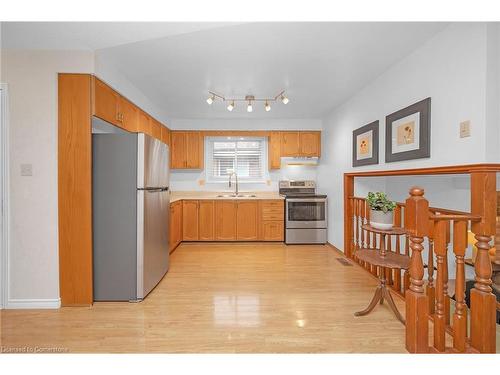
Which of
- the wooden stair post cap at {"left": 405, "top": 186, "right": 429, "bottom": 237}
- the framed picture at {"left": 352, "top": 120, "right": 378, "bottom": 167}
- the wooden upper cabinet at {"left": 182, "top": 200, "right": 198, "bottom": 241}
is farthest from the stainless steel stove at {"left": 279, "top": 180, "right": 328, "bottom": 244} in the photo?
the wooden stair post cap at {"left": 405, "top": 186, "right": 429, "bottom": 237}

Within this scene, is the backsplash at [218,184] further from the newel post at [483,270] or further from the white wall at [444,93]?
the newel post at [483,270]

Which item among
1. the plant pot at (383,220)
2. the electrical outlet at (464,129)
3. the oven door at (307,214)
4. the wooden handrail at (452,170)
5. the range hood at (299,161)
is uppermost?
the range hood at (299,161)

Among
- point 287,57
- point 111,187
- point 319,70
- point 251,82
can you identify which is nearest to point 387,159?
point 319,70

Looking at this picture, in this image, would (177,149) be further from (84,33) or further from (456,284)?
(456,284)

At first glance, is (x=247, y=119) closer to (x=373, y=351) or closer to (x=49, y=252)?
(x=49, y=252)

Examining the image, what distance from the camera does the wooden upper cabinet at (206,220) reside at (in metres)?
4.62

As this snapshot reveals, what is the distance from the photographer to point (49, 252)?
89.5 inches

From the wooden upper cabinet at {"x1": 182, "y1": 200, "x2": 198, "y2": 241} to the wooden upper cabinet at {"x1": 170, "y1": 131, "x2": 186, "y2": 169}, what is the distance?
0.82 m

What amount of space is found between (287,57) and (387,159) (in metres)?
1.49

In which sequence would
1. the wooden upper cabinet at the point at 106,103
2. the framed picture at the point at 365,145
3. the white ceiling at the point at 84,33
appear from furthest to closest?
the framed picture at the point at 365,145, the wooden upper cabinet at the point at 106,103, the white ceiling at the point at 84,33

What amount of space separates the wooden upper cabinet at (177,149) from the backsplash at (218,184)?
28 centimetres

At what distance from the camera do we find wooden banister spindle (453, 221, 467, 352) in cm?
160

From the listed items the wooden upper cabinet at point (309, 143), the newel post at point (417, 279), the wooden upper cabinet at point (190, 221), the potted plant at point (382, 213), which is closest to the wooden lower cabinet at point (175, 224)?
the wooden upper cabinet at point (190, 221)

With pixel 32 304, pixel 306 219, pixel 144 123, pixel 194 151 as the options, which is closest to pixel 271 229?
pixel 306 219
